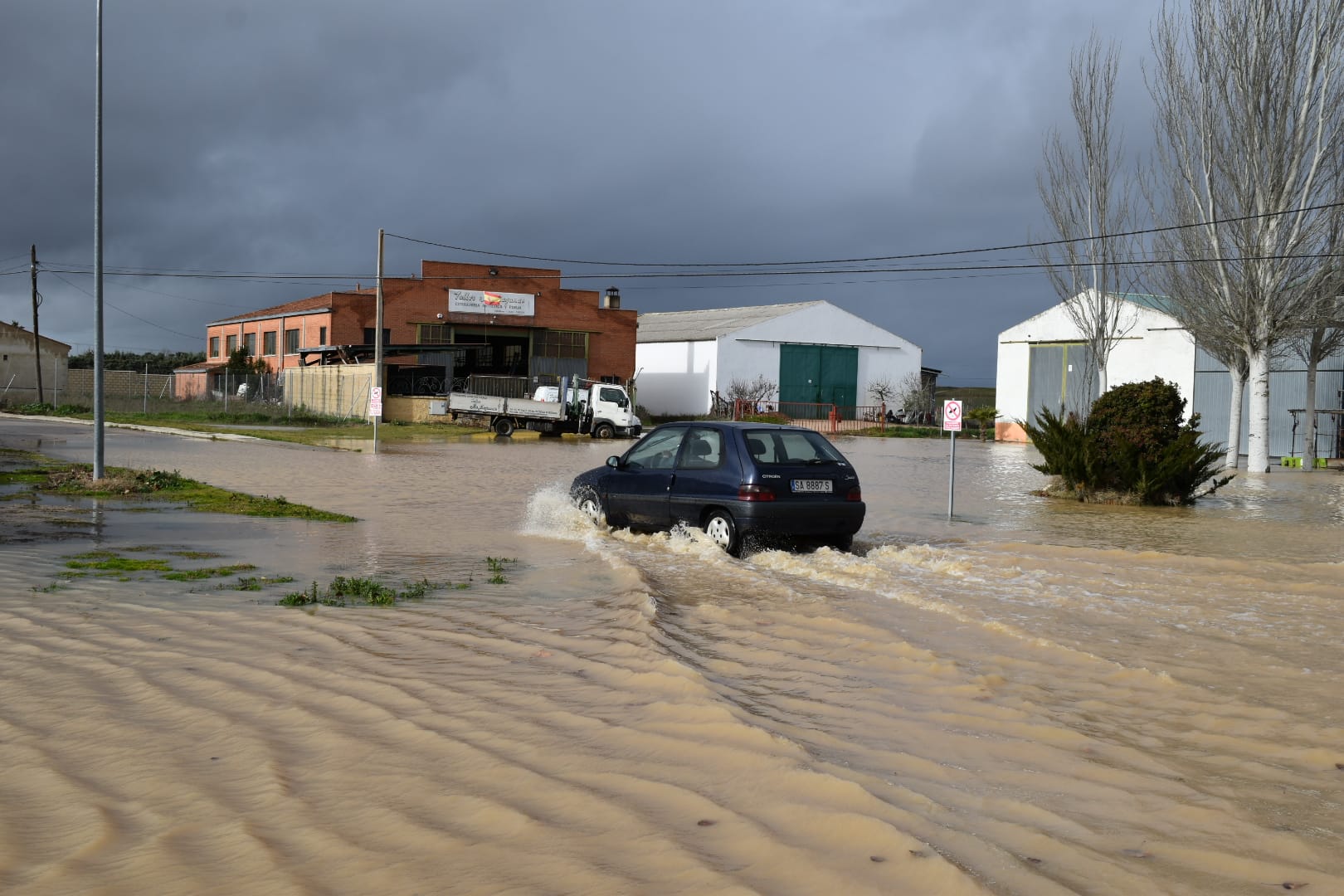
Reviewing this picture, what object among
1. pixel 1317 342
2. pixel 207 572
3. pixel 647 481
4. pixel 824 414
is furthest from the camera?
pixel 824 414

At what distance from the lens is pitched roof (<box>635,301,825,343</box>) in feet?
211

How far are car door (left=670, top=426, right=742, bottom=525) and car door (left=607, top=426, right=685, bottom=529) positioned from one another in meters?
0.15

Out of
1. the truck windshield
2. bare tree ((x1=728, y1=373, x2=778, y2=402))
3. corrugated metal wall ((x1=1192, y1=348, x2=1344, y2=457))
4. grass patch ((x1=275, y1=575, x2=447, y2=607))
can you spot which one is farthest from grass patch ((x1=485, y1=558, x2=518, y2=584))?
bare tree ((x1=728, y1=373, x2=778, y2=402))

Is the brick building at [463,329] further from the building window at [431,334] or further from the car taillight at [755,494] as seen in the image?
the car taillight at [755,494]

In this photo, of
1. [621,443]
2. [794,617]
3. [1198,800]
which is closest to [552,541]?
[794,617]

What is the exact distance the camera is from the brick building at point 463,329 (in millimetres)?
53938

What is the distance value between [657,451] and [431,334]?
43697 millimetres

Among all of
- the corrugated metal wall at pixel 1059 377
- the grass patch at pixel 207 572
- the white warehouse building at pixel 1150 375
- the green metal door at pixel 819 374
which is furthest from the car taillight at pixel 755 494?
the green metal door at pixel 819 374

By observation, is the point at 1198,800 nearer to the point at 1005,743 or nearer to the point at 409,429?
the point at 1005,743

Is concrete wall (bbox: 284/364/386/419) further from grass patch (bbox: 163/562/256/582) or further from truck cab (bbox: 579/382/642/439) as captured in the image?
grass patch (bbox: 163/562/256/582)

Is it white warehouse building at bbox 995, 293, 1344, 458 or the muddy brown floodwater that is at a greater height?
white warehouse building at bbox 995, 293, 1344, 458

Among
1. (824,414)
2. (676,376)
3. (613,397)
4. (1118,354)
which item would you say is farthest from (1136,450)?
(676,376)

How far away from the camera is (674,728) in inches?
215

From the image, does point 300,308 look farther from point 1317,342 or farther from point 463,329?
point 1317,342
